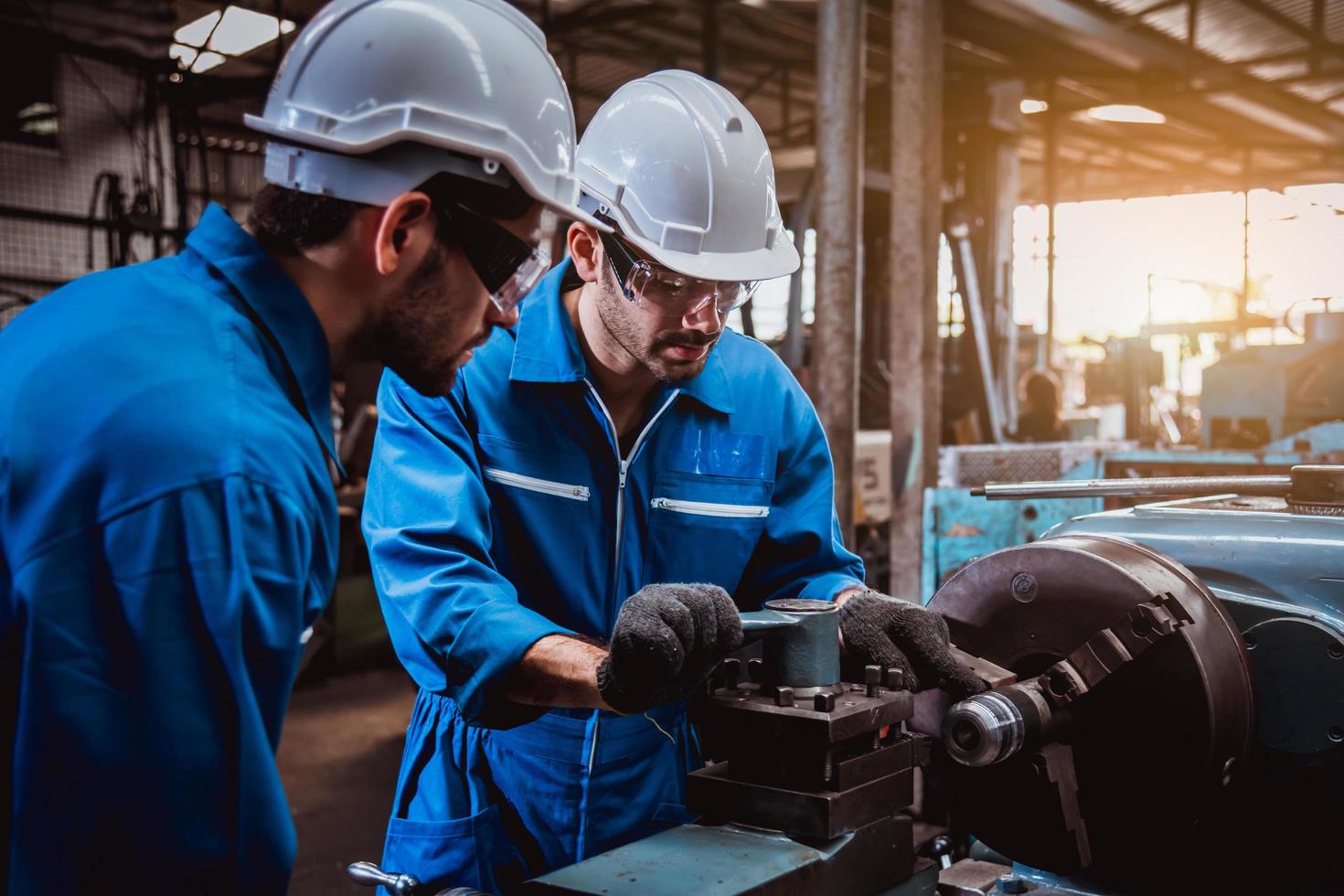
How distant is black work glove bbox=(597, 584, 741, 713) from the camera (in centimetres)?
99

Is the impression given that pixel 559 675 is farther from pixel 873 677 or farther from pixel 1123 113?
pixel 1123 113

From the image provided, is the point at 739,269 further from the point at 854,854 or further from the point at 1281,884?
the point at 1281,884

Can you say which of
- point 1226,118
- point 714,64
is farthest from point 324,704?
point 1226,118

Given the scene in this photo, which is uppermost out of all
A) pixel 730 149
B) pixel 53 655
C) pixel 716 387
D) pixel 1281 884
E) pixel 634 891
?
pixel 730 149

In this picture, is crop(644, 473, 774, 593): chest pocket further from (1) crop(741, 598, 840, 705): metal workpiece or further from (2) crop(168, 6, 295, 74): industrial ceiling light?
(2) crop(168, 6, 295, 74): industrial ceiling light

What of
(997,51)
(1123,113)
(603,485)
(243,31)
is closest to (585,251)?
(603,485)

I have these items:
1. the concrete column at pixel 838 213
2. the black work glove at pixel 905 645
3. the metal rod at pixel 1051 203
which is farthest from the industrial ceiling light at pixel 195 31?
the black work glove at pixel 905 645

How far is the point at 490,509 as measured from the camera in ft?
4.70

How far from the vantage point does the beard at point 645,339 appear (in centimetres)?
146

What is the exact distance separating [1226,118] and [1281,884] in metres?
9.86

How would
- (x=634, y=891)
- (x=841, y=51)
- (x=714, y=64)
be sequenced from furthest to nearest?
(x=714, y=64)
(x=841, y=51)
(x=634, y=891)

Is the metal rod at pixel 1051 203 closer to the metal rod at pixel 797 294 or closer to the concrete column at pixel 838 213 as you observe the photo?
the metal rod at pixel 797 294

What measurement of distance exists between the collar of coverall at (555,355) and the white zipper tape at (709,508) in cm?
14

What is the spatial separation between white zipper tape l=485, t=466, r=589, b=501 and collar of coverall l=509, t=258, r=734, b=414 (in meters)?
→ 0.13
